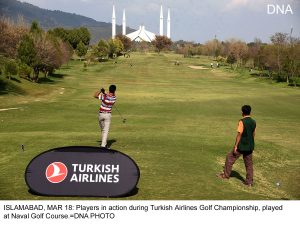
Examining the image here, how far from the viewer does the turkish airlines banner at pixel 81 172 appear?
10.5 metres

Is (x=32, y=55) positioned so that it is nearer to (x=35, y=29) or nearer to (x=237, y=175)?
(x=35, y=29)

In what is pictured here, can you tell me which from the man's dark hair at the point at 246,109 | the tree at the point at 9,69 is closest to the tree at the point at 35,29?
the tree at the point at 9,69

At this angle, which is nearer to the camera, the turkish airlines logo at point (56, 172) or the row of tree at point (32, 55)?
the turkish airlines logo at point (56, 172)

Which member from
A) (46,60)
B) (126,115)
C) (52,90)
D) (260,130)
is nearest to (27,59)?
(46,60)

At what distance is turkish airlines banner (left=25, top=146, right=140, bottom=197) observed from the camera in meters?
10.5

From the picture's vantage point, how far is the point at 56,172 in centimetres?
1054

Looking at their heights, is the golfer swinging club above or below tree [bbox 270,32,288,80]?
below

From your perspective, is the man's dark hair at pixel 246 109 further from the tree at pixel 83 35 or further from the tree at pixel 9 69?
the tree at pixel 83 35

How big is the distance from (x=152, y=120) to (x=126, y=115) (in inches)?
126

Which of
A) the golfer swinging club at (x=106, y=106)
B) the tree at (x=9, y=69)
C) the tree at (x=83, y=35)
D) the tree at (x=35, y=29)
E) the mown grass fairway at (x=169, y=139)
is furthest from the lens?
the tree at (x=83, y=35)
